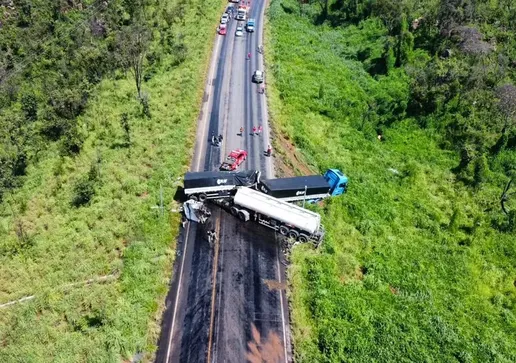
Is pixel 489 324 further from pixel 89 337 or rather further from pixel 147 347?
pixel 89 337

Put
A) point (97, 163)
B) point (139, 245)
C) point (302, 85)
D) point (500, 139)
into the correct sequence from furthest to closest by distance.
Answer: point (302, 85), point (500, 139), point (97, 163), point (139, 245)

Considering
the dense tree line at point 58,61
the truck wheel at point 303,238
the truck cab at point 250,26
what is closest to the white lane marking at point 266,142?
the truck cab at point 250,26

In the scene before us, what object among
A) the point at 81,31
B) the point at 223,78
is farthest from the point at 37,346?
the point at 81,31

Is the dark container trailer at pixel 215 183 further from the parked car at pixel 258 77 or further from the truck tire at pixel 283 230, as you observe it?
the parked car at pixel 258 77

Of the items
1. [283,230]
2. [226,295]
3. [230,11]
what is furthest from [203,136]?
[230,11]

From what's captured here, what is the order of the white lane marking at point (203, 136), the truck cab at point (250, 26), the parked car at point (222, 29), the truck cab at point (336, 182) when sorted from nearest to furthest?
1. the white lane marking at point (203, 136)
2. the truck cab at point (336, 182)
3. the parked car at point (222, 29)
4. the truck cab at point (250, 26)

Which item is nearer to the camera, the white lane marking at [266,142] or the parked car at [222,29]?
the white lane marking at [266,142]

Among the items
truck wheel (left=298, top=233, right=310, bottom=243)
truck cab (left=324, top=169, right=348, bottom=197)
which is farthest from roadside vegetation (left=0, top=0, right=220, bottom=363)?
truck cab (left=324, top=169, right=348, bottom=197)
